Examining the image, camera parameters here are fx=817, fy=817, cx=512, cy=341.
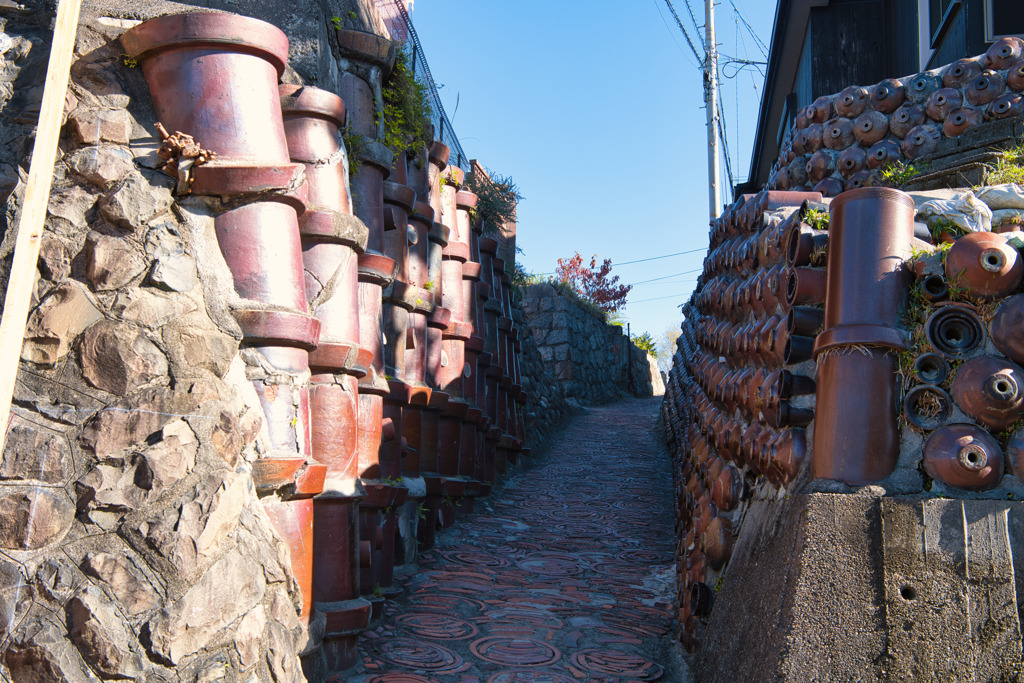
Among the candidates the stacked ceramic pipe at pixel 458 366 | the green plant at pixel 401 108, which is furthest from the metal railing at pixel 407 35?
the green plant at pixel 401 108

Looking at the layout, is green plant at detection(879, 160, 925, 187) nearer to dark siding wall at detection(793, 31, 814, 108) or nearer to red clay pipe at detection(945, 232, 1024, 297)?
red clay pipe at detection(945, 232, 1024, 297)

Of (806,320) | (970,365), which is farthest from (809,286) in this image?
(970,365)

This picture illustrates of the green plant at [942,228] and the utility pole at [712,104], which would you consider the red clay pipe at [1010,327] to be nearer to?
the green plant at [942,228]

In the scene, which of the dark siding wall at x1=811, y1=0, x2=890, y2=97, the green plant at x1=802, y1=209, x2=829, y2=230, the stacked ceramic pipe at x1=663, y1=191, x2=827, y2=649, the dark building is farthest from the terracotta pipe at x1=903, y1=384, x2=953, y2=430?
the dark siding wall at x1=811, y1=0, x2=890, y2=97

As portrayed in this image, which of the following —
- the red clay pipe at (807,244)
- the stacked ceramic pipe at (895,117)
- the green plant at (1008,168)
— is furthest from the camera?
the stacked ceramic pipe at (895,117)

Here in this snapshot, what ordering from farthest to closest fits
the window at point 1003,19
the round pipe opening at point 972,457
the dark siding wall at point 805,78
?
the dark siding wall at point 805,78 → the window at point 1003,19 → the round pipe opening at point 972,457

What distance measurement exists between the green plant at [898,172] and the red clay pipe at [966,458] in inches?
155

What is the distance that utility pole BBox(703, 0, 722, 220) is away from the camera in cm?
1566

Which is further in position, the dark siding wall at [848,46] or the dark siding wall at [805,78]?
the dark siding wall at [805,78]

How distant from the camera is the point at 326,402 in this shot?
10.3 feet

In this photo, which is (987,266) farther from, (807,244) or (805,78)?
(805,78)

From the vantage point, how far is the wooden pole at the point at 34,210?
2395 mm

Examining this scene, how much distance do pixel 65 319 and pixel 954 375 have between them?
8.57 ft

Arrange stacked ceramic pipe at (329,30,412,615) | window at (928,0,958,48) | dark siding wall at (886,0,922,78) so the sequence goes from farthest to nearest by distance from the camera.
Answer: dark siding wall at (886,0,922,78), window at (928,0,958,48), stacked ceramic pipe at (329,30,412,615)
